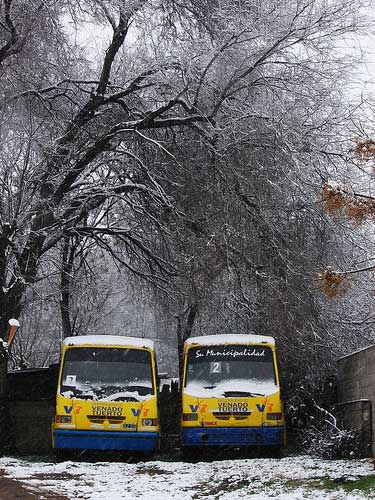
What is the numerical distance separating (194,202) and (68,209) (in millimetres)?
2958

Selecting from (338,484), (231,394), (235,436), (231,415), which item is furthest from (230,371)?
(338,484)

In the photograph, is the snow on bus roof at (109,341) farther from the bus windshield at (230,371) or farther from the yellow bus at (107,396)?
the bus windshield at (230,371)

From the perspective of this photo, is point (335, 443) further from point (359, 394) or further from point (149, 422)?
point (149, 422)

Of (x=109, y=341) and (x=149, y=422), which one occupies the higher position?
(x=109, y=341)

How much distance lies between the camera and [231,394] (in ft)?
51.9

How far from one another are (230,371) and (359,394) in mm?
2645

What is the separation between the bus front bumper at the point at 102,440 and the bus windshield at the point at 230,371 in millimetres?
1398

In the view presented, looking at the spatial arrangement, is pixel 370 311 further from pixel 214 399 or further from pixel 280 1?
pixel 280 1

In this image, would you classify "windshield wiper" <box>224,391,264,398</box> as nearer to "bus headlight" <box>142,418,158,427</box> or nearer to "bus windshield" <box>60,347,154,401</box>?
"bus headlight" <box>142,418,158,427</box>

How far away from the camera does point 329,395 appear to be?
1841 cm

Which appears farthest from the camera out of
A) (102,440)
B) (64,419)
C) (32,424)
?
(32,424)

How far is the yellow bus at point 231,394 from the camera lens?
1549cm

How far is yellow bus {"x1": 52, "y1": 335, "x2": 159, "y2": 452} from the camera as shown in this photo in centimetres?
1542

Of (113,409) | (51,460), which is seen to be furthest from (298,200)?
(51,460)
